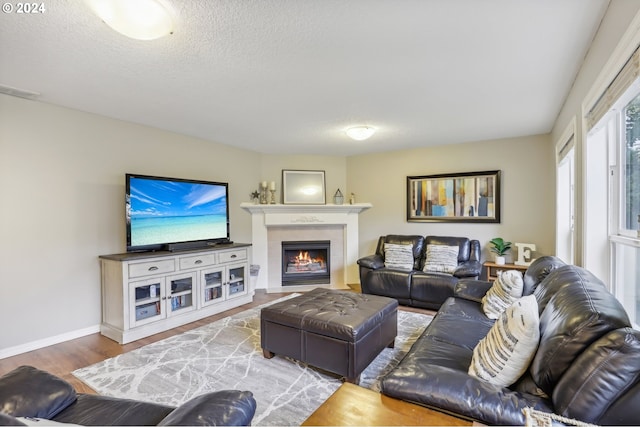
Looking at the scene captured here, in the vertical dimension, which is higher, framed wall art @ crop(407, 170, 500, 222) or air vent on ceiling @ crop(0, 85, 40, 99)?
air vent on ceiling @ crop(0, 85, 40, 99)

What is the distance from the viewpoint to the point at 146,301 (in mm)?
3164

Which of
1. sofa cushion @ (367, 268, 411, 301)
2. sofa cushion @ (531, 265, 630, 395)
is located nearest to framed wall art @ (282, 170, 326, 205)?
sofa cushion @ (367, 268, 411, 301)

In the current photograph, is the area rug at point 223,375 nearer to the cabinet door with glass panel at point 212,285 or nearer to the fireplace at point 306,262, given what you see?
the cabinet door with glass panel at point 212,285

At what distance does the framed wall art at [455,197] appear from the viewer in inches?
175

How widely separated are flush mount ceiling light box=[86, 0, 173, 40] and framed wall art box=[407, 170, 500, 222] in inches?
166

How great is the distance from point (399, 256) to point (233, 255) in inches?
95.2

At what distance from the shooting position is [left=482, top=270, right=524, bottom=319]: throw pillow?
240cm

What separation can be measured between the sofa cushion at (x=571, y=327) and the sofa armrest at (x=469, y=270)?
2347 millimetres

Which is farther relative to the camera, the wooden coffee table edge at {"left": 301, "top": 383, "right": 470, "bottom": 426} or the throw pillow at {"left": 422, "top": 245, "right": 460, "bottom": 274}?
the throw pillow at {"left": 422, "top": 245, "right": 460, "bottom": 274}

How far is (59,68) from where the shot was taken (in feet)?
7.30

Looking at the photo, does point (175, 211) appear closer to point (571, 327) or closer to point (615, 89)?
point (571, 327)

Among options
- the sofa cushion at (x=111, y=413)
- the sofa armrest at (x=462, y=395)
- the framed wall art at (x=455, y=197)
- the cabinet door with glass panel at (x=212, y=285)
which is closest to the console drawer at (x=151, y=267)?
the cabinet door with glass panel at (x=212, y=285)

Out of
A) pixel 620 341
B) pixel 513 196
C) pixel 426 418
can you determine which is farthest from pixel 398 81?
pixel 513 196

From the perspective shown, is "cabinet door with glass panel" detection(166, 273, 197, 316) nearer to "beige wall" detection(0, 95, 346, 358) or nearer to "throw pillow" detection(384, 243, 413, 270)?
"beige wall" detection(0, 95, 346, 358)
